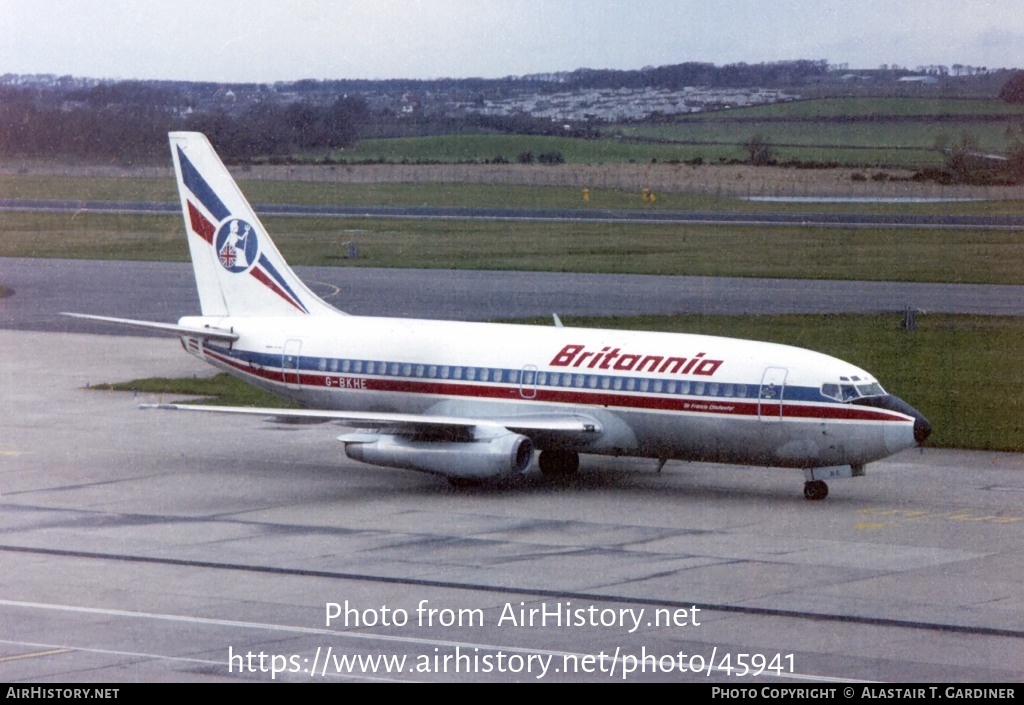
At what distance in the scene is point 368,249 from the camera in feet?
315

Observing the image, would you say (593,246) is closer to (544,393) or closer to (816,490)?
(544,393)

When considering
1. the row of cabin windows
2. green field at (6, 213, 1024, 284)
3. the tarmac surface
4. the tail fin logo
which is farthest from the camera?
green field at (6, 213, 1024, 284)

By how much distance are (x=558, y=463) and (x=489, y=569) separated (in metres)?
9.99

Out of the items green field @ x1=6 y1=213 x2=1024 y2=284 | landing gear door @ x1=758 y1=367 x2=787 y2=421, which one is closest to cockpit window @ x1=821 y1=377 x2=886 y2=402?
landing gear door @ x1=758 y1=367 x2=787 y2=421

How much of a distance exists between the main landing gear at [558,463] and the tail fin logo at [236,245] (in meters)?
9.80

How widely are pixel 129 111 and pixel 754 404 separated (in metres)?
45.7

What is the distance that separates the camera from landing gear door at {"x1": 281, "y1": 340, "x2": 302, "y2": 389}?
1528 inches

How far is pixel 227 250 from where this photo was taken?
41.4 metres

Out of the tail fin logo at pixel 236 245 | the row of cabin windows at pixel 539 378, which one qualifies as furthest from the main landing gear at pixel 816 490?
the tail fin logo at pixel 236 245

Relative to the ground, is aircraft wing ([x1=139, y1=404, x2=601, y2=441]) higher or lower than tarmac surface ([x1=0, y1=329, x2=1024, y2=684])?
higher

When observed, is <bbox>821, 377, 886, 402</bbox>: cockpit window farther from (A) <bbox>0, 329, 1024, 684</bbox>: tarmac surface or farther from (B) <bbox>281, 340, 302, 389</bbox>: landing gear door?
(B) <bbox>281, 340, 302, 389</bbox>: landing gear door

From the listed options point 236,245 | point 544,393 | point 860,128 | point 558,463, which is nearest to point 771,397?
point 544,393

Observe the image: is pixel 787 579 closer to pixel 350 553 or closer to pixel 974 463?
pixel 350 553

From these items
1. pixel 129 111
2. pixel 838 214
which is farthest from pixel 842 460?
pixel 838 214
